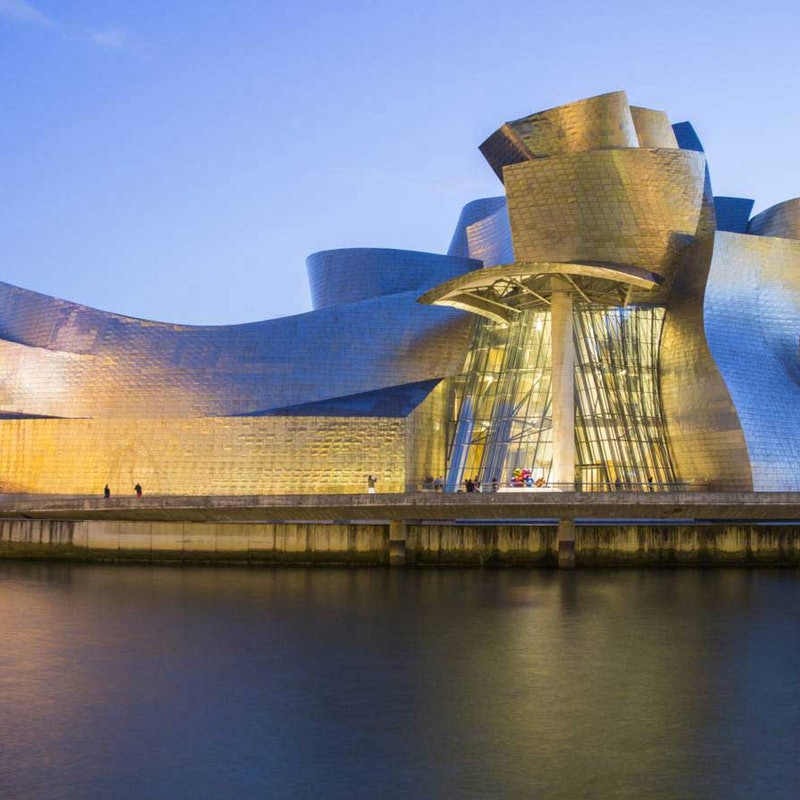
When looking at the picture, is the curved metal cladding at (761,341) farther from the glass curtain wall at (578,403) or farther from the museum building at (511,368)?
the glass curtain wall at (578,403)

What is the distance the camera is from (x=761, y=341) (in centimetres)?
3512

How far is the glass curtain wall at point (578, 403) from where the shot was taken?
36875 millimetres

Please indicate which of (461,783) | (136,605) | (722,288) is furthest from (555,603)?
(722,288)

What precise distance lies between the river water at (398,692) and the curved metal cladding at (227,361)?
50.5 feet

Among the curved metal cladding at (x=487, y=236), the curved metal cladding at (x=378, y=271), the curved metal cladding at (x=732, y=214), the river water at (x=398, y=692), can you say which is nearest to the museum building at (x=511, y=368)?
the curved metal cladding at (x=487, y=236)

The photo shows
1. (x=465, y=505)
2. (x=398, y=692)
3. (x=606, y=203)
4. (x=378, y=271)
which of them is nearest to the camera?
(x=398, y=692)

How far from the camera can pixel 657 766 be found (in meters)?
9.72

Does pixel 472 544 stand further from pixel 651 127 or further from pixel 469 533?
pixel 651 127

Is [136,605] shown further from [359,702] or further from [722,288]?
[722,288]

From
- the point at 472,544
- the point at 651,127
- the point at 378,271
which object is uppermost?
the point at 651,127

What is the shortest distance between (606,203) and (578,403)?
7470mm

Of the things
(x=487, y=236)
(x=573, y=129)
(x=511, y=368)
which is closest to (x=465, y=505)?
(x=511, y=368)

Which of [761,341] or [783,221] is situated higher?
[783,221]

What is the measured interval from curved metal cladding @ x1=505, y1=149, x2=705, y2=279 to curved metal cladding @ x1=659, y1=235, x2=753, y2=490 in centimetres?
153
